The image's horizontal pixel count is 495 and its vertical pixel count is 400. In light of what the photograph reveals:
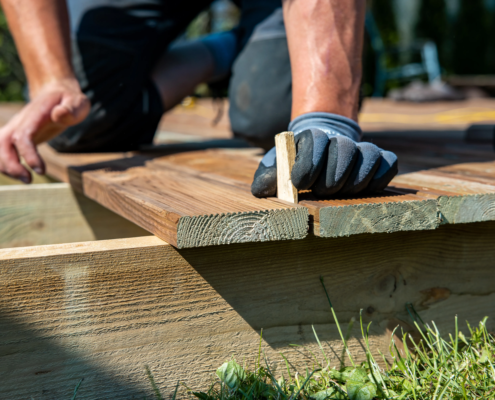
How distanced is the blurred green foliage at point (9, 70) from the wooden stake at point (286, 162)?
30.9 feet

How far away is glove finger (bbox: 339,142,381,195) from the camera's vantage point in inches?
40.3

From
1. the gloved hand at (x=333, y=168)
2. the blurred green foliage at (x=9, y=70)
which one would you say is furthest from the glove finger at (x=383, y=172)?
the blurred green foliage at (x=9, y=70)

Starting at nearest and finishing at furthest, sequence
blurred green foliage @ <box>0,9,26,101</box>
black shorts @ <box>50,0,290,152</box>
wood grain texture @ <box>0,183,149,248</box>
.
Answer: wood grain texture @ <box>0,183,149,248</box> → black shorts @ <box>50,0,290,152</box> → blurred green foliage @ <box>0,9,26,101</box>

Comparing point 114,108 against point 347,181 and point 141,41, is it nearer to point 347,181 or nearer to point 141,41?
point 141,41

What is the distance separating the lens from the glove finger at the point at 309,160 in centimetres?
99

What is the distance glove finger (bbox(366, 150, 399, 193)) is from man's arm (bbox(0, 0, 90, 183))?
2.85 ft

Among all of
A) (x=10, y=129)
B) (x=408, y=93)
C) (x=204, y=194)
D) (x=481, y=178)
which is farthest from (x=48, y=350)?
(x=408, y=93)

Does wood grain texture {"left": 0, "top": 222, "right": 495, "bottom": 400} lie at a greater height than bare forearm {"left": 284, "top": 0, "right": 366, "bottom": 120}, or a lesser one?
lesser

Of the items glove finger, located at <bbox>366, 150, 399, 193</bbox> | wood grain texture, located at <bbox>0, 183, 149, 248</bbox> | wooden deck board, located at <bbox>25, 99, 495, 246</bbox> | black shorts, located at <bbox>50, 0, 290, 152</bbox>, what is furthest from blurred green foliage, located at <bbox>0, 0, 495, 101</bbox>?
glove finger, located at <bbox>366, 150, 399, 193</bbox>

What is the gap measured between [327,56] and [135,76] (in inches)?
43.0

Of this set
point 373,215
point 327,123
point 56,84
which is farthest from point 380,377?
point 56,84

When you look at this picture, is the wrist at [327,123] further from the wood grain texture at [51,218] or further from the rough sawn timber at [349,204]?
the wood grain texture at [51,218]

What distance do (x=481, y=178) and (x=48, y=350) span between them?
107 centimetres

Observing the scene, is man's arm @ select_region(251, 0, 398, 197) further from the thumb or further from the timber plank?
the thumb
